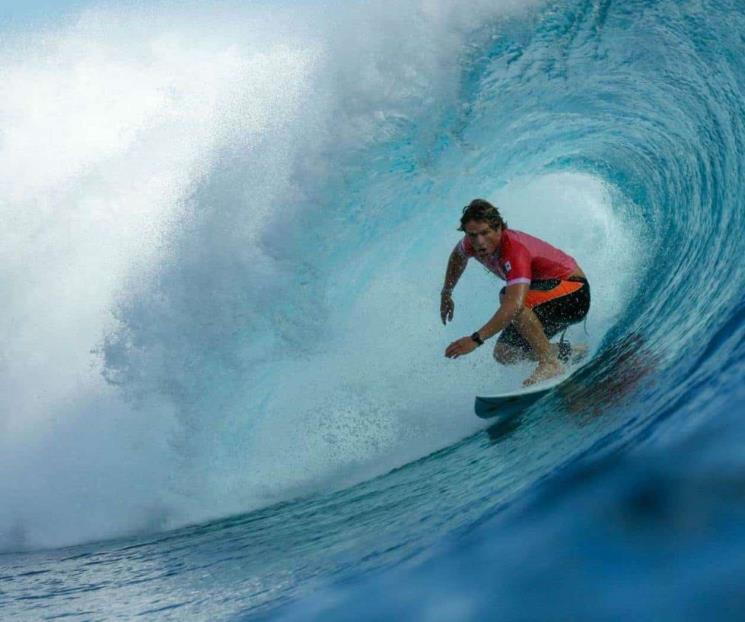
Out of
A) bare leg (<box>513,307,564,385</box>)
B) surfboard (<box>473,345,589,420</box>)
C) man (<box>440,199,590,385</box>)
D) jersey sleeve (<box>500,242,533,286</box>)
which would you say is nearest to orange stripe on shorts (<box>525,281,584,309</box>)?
man (<box>440,199,590,385</box>)

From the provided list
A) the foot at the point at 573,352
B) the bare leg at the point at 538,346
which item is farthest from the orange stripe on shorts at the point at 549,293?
the foot at the point at 573,352

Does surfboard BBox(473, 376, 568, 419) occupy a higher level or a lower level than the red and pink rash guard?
lower

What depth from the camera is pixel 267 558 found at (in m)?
2.98

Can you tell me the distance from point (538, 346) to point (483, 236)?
0.75 meters

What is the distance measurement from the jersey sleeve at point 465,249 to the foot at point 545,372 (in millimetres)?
777

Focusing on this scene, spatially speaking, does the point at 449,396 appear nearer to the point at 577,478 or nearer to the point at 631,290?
the point at 631,290

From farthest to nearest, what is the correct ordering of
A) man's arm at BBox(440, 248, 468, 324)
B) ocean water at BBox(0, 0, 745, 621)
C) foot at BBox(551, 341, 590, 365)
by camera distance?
1. man's arm at BBox(440, 248, 468, 324)
2. foot at BBox(551, 341, 590, 365)
3. ocean water at BBox(0, 0, 745, 621)

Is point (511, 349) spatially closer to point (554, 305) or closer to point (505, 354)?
point (505, 354)

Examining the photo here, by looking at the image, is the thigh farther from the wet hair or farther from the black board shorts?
the wet hair

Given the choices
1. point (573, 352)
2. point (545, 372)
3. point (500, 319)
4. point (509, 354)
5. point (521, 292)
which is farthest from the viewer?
point (509, 354)

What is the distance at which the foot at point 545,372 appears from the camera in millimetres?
4623

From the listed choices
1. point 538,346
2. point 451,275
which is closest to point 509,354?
point 538,346

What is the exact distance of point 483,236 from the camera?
14.8ft

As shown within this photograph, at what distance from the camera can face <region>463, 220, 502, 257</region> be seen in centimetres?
448
